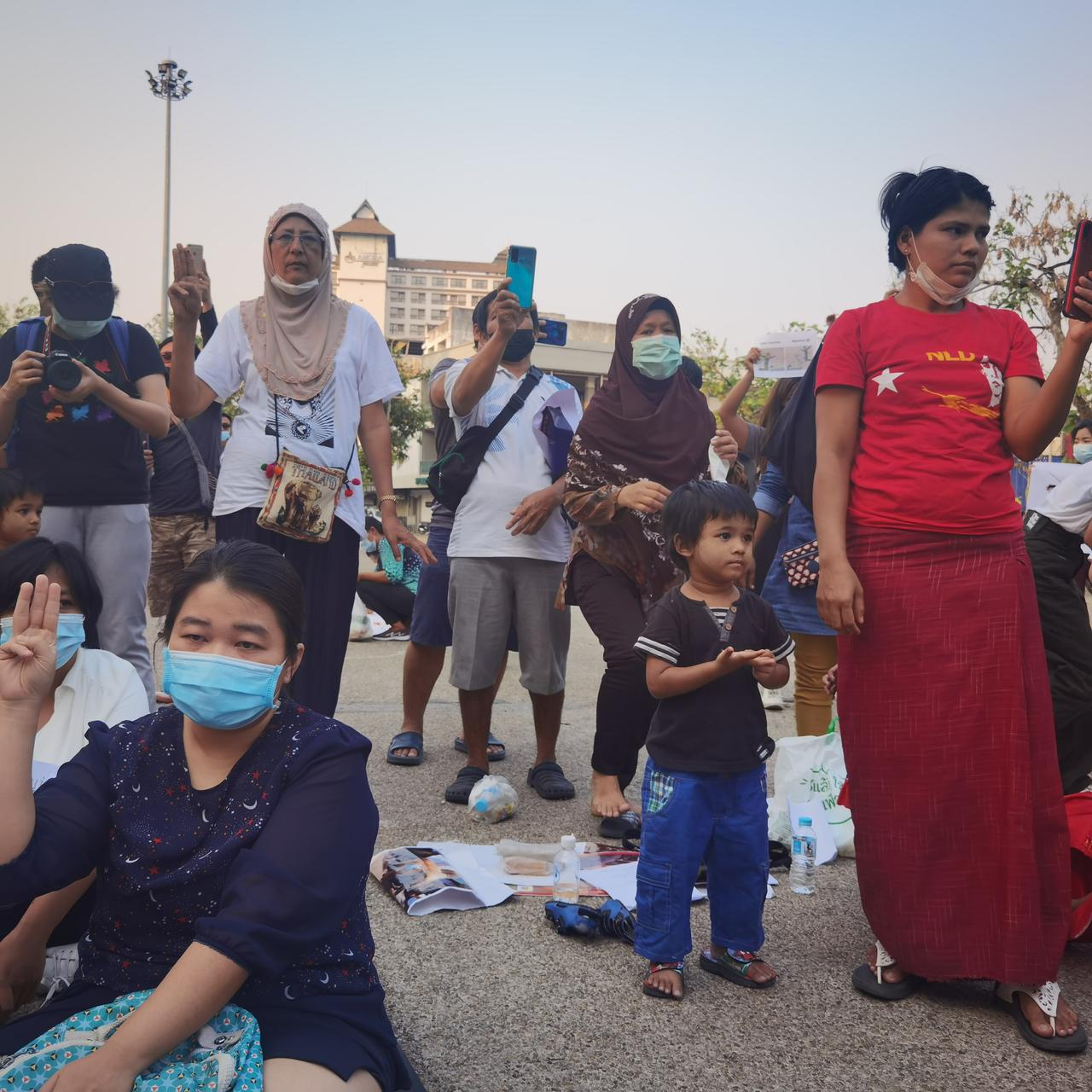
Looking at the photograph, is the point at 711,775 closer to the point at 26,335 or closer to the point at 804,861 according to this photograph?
the point at 804,861

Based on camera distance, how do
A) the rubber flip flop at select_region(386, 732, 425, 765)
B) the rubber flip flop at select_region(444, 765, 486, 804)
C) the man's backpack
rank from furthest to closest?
1. the rubber flip flop at select_region(386, 732, 425, 765)
2. the rubber flip flop at select_region(444, 765, 486, 804)
3. the man's backpack

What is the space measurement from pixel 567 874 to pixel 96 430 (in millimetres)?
2401

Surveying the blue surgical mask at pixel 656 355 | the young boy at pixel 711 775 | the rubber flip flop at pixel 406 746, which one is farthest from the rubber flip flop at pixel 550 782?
the blue surgical mask at pixel 656 355

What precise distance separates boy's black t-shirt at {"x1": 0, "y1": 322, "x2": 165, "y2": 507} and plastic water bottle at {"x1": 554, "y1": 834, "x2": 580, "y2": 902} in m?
2.13

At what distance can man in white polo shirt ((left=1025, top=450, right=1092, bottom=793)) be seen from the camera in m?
3.55

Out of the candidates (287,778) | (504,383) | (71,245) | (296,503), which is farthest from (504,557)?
(287,778)

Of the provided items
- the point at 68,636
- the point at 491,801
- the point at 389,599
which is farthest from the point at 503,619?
the point at 389,599

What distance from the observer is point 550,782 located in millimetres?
4695

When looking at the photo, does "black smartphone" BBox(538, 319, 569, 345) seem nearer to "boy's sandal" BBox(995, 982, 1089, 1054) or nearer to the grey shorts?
the grey shorts

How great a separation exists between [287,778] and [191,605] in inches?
14.5

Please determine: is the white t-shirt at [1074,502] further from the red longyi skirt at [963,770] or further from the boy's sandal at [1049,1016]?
the boy's sandal at [1049,1016]

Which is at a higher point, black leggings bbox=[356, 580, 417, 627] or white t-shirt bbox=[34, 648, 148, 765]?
white t-shirt bbox=[34, 648, 148, 765]

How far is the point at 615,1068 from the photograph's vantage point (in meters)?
2.45

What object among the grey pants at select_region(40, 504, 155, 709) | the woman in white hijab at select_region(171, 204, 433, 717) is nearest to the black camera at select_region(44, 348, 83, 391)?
the woman in white hijab at select_region(171, 204, 433, 717)
